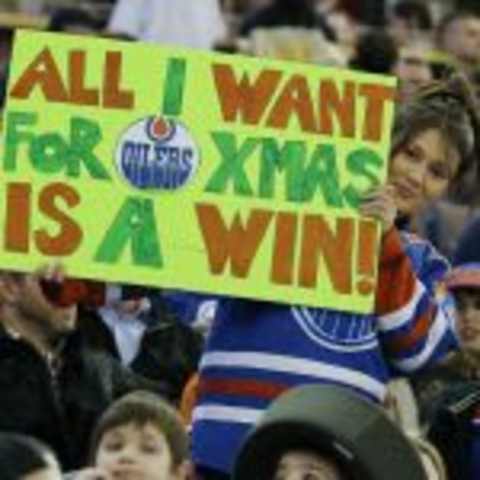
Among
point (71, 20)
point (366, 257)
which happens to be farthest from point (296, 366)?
point (71, 20)

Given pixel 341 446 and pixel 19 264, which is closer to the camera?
pixel 341 446

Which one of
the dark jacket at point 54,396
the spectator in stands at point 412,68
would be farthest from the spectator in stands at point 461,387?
the spectator in stands at point 412,68

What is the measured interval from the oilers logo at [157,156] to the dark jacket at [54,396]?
829mm

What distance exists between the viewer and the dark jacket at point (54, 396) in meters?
7.95

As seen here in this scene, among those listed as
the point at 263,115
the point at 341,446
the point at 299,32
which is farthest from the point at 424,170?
the point at 299,32

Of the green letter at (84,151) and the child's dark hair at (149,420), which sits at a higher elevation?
the green letter at (84,151)

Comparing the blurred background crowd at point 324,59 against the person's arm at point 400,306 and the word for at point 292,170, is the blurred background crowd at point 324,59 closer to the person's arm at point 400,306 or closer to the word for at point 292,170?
the person's arm at point 400,306

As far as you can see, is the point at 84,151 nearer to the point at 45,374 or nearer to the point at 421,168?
the point at 45,374

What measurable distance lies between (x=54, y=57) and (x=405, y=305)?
1.07m

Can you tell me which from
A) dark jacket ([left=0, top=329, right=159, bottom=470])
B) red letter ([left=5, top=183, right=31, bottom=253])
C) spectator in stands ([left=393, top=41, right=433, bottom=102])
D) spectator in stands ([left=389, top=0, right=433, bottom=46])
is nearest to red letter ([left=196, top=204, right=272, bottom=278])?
red letter ([left=5, top=183, right=31, bottom=253])

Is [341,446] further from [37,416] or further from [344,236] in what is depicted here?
[37,416]

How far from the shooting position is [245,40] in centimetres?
1577

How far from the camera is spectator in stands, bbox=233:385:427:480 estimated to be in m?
5.26

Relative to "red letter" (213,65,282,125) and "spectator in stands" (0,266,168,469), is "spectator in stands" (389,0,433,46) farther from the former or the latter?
"red letter" (213,65,282,125)
